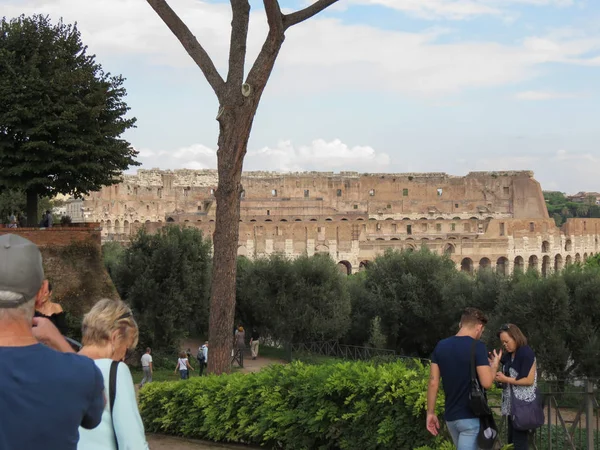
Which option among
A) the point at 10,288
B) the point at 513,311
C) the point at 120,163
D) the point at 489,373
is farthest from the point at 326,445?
the point at 513,311

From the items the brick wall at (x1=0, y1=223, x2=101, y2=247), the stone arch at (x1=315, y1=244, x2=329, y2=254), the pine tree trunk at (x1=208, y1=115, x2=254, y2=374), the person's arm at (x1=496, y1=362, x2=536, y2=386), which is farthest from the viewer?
the stone arch at (x1=315, y1=244, x2=329, y2=254)

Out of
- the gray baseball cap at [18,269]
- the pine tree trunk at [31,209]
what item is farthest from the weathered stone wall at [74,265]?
the gray baseball cap at [18,269]

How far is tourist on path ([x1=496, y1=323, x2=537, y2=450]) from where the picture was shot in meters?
5.14

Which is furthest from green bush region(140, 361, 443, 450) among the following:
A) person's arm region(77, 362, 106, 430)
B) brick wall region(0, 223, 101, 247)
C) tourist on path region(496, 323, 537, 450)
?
brick wall region(0, 223, 101, 247)

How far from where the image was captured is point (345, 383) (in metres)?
6.19

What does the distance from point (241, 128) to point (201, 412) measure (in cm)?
318

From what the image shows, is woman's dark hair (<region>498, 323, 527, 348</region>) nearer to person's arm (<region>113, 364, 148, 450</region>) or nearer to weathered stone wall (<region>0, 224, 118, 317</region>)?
person's arm (<region>113, 364, 148, 450</region>)

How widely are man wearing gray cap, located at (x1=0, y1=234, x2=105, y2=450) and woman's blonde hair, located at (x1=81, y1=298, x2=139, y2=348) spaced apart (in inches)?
34.4

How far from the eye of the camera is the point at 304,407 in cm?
654

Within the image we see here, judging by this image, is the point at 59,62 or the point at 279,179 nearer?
the point at 59,62

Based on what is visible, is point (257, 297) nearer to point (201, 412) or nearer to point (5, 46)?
point (5, 46)

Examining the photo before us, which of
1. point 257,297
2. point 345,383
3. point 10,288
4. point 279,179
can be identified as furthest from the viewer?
point 279,179

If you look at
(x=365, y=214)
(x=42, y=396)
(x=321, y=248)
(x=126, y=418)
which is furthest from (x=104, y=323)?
(x=365, y=214)

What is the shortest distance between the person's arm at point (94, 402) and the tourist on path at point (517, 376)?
3274 millimetres
